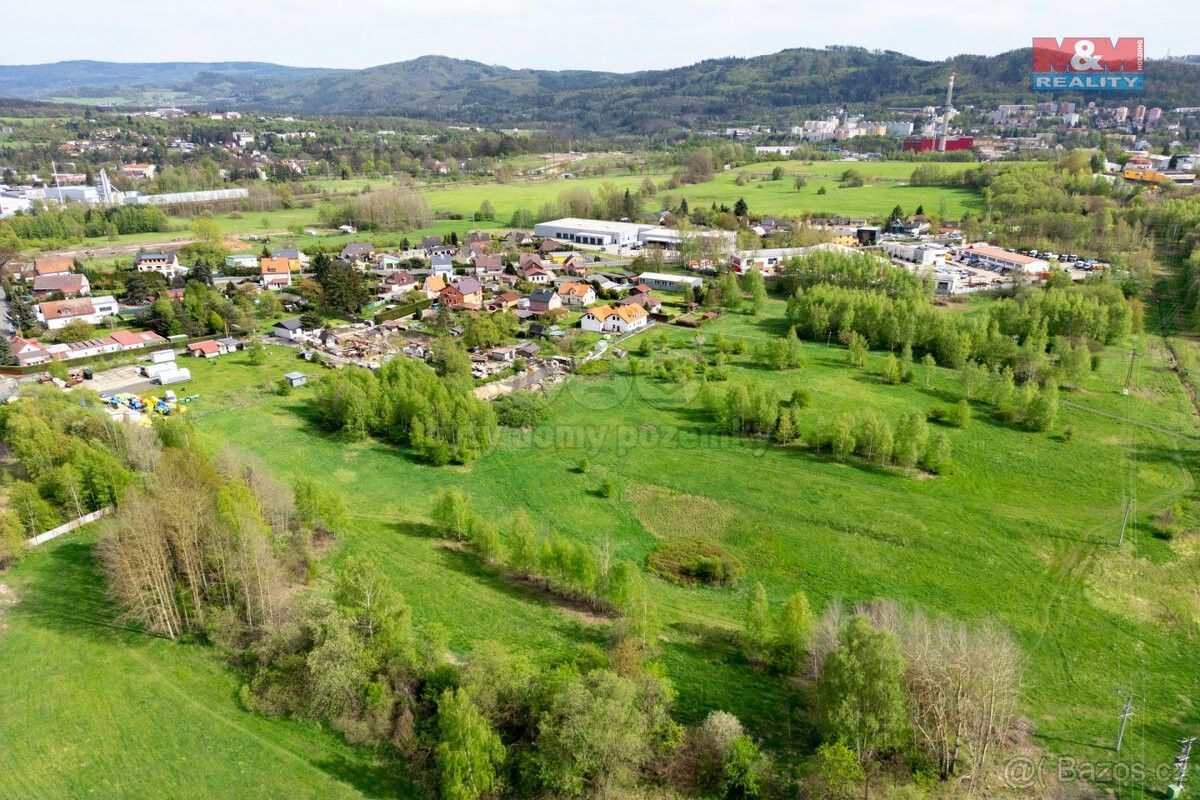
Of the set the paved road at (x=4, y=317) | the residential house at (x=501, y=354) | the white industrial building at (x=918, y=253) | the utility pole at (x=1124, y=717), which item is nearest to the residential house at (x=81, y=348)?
the paved road at (x=4, y=317)

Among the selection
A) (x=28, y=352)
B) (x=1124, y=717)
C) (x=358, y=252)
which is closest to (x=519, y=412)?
(x=1124, y=717)

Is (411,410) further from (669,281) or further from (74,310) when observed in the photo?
(669,281)

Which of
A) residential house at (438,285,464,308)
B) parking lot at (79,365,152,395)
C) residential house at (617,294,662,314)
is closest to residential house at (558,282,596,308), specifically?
residential house at (617,294,662,314)

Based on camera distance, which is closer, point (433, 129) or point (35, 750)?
point (35, 750)

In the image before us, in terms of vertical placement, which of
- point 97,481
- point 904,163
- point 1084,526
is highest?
point 904,163

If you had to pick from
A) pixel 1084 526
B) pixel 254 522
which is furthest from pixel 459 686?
pixel 1084 526

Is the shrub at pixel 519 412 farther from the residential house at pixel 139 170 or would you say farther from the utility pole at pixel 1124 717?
the residential house at pixel 139 170

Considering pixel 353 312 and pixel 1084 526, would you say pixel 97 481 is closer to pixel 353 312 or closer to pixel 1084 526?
pixel 353 312
